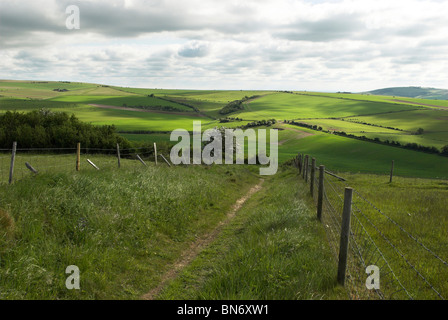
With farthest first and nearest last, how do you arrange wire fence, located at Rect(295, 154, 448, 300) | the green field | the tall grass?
1. the tall grass
2. the green field
3. wire fence, located at Rect(295, 154, 448, 300)

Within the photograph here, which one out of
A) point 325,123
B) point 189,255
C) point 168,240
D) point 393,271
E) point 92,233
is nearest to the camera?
point 393,271

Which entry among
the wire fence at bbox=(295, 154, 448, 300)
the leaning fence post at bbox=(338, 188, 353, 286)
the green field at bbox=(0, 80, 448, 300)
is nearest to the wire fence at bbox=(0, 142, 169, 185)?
the green field at bbox=(0, 80, 448, 300)

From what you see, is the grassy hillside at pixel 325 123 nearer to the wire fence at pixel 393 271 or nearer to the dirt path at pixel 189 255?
the dirt path at pixel 189 255

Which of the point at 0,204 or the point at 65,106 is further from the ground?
the point at 65,106

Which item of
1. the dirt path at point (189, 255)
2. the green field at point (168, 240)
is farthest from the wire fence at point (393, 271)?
the dirt path at point (189, 255)

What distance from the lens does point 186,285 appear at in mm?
7246

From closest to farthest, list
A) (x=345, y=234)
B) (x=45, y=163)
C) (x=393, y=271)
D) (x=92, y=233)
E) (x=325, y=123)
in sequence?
1. (x=345, y=234)
2. (x=393, y=271)
3. (x=92, y=233)
4. (x=45, y=163)
5. (x=325, y=123)

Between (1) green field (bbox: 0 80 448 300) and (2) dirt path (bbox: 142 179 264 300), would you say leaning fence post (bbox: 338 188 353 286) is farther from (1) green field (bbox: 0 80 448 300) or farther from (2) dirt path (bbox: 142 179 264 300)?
(2) dirt path (bbox: 142 179 264 300)

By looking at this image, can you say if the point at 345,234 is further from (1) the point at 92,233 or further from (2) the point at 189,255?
(1) the point at 92,233

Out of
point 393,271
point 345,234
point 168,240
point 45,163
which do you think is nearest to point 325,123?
point 45,163

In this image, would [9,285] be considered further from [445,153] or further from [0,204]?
[445,153]
